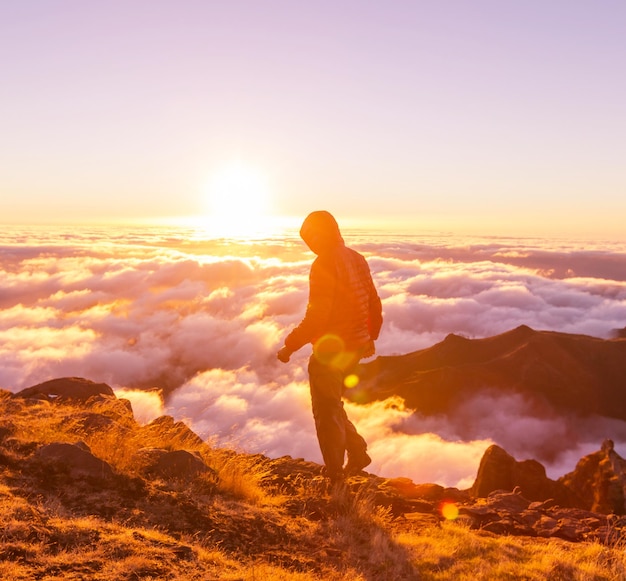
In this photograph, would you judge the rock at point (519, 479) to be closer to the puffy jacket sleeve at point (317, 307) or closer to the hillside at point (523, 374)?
the puffy jacket sleeve at point (317, 307)

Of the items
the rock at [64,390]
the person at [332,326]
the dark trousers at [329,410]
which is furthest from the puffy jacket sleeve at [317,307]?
the rock at [64,390]

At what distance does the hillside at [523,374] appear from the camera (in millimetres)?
90062

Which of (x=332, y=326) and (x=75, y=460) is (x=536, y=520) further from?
(x=75, y=460)

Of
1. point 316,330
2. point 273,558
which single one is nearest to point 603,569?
point 273,558

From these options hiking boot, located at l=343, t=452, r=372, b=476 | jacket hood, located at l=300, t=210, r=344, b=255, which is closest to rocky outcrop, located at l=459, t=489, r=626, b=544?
hiking boot, located at l=343, t=452, r=372, b=476

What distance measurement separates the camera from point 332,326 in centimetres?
562

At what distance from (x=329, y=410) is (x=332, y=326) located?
92 centimetres

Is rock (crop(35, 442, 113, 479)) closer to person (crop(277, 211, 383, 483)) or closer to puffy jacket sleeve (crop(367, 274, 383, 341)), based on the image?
person (crop(277, 211, 383, 483))

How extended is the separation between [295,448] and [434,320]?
312ft

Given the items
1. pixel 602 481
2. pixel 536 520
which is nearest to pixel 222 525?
pixel 536 520

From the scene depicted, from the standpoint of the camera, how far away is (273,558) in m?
4.06

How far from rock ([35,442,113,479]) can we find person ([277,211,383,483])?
6.65ft

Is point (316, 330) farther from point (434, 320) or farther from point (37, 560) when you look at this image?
point (434, 320)

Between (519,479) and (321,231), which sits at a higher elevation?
(321,231)
